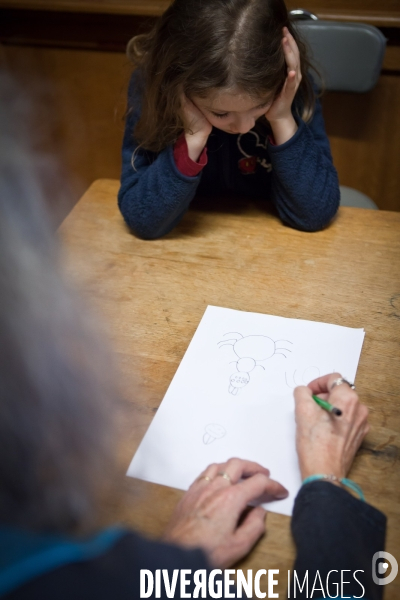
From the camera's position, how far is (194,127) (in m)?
1.11

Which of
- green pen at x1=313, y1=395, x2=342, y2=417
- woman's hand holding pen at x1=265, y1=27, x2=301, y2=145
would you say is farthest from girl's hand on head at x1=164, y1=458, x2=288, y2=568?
woman's hand holding pen at x1=265, y1=27, x2=301, y2=145

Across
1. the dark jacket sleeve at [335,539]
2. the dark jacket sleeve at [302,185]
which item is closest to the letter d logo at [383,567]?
the dark jacket sleeve at [335,539]

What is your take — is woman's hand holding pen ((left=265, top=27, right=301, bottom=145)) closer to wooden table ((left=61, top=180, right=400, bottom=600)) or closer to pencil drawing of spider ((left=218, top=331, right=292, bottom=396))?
wooden table ((left=61, top=180, right=400, bottom=600))

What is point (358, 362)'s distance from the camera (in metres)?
0.85

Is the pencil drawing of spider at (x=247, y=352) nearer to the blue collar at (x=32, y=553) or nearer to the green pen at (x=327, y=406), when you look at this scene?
the green pen at (x=327, y=406)

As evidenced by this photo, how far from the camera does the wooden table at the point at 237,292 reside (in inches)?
27.2

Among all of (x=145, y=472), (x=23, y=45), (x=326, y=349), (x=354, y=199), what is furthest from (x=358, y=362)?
(x=23, y=45)

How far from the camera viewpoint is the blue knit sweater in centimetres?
112

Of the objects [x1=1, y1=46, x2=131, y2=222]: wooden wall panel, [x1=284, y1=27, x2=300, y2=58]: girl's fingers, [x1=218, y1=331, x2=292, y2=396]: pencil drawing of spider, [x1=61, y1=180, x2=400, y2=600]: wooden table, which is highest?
[x1=284, y1=27, x2=300, y2=58]: girl's fingers

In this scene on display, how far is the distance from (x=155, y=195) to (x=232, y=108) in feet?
0.73

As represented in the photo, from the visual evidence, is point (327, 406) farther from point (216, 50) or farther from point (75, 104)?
point (75, 104)

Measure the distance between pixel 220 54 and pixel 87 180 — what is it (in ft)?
5.05

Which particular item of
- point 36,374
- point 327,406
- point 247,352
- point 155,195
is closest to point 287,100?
point 155,195

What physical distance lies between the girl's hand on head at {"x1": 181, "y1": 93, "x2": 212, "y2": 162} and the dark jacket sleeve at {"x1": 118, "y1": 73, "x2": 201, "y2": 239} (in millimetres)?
46
